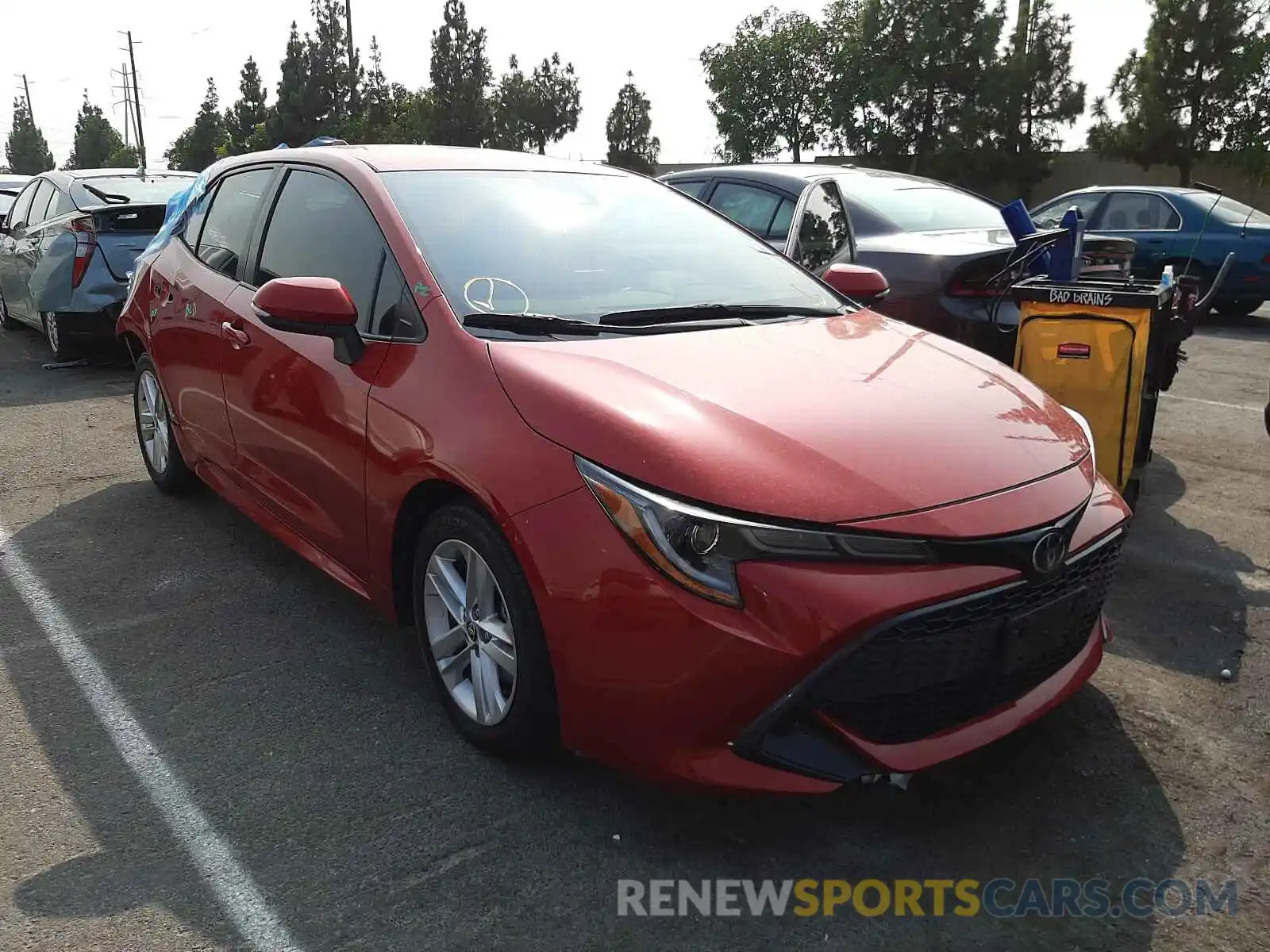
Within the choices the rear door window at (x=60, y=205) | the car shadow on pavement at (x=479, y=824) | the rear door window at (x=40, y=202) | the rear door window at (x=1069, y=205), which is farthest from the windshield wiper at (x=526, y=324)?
the rear door window at (x=1069, y=205)

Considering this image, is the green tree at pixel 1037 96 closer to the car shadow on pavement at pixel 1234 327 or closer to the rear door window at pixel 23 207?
the car shadow on pavement at pixel 1234 327

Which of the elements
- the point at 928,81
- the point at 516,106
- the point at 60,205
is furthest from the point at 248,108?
→ the point at 60,205

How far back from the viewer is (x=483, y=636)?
2.72m

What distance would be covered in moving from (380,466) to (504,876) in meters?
1.17

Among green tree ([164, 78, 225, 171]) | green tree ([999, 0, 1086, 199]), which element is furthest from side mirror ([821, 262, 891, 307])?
green tree ([164, 78, 225, 171])

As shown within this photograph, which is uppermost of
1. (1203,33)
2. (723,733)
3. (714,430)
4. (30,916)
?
(1203,33)

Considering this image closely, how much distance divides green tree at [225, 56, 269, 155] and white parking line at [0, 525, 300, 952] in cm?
6859

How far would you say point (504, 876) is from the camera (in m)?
2.38

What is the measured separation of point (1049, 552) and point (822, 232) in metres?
4.07

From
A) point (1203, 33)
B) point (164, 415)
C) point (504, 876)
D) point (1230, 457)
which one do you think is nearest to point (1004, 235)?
point (1230, 457)

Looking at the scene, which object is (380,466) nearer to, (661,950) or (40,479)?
(661,950)

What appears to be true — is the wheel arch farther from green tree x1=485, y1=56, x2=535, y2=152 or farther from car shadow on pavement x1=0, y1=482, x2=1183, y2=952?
green tree x1=485, y1=56, x2=535, y2=152

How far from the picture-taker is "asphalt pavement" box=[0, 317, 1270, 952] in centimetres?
224

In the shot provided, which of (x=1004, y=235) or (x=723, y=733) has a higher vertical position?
(x=1004, y=235)
